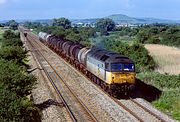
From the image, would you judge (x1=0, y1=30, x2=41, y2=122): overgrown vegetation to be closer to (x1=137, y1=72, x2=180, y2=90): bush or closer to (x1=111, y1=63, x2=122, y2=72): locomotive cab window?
(x1=111, y1=63, x2=122, y2=72): locomotive cab window

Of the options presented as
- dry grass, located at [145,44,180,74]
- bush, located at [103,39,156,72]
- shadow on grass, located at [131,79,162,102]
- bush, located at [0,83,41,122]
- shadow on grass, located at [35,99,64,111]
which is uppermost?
bush, located at [0,83,41,122]

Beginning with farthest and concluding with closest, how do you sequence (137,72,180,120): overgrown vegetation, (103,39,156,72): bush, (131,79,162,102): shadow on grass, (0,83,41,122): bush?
(103,39,156,72): bush < (131,79,162,102): shadow on grass < (137,72,180,120): overgrown vegetation < (0,83,41,122): bush

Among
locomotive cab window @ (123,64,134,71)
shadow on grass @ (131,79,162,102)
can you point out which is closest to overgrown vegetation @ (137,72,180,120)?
shadow on grass @ (131,79,162,102)

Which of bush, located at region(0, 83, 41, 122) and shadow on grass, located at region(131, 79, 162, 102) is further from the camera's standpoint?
shadow on grass, located at region(131, 79, 162, 102)

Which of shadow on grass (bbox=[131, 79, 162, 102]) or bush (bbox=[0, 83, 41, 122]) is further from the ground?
bush (bbox=[0, 83, 41, 122])

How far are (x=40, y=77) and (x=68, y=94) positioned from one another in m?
9.46

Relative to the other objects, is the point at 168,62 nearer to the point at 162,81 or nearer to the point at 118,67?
the point at 162,81

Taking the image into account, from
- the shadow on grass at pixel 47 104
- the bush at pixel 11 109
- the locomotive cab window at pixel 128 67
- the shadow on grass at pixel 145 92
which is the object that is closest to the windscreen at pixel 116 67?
the locomotive cab window at pixel 128 67

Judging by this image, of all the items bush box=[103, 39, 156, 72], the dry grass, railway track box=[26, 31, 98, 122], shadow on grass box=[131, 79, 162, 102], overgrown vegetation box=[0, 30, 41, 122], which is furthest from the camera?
bush box=[103, 39, 156, 72]

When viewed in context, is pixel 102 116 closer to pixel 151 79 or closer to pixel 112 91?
pixel 112 91

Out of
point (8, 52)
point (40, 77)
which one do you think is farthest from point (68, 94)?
point (8, 52)

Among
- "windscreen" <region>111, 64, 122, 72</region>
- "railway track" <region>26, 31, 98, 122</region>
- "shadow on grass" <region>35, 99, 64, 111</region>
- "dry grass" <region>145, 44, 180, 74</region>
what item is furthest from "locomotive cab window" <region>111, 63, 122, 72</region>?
"dry grass" <region>145, 44, 180, 74</region>

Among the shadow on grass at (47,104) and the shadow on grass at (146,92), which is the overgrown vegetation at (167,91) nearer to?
the shadow on grass at (146,92)

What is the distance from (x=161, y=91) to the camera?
96.7 feet
